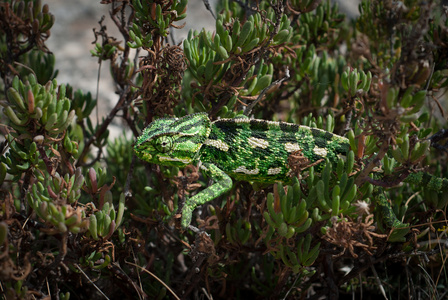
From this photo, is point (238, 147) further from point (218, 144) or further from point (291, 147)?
point (291, 147)

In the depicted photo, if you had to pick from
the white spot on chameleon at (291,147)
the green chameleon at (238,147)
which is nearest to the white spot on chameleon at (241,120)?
the green chameleon at (238,147)

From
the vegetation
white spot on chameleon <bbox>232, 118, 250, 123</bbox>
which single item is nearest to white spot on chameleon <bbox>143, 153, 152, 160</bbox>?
the vegetation

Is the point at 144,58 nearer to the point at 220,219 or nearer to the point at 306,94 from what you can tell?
the point at 220,219

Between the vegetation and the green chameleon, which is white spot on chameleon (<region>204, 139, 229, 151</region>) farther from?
the vegetation

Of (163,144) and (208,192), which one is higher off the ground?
(163,144)

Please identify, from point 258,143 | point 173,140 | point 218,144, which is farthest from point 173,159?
point 258,143
